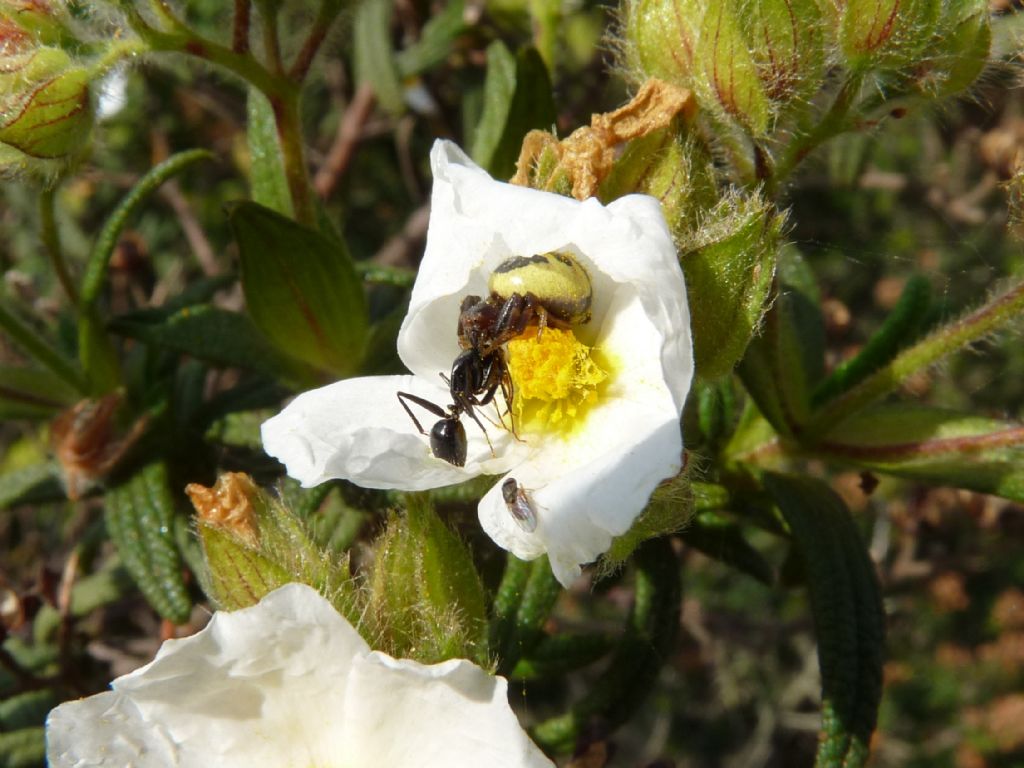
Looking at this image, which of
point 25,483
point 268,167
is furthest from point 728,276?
point 25,483

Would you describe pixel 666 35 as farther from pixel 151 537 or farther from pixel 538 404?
pixel 151 537

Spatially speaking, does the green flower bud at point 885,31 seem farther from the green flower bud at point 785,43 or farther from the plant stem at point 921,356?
the plant stem at point 921,356

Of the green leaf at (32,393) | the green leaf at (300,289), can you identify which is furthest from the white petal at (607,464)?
the green leaf at (32,393)

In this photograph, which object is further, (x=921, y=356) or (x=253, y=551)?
(x=921, y=356)

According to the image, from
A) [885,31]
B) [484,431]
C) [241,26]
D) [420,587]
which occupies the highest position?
[241,26]

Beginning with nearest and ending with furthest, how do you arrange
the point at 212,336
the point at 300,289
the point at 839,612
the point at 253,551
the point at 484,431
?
1. the point at 253,551
2. the point at 484,431
3. the point at 839,612
4. the point at 300,289
5. the point at 212,336

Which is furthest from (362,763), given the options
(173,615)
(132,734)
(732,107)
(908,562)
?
(908,562)

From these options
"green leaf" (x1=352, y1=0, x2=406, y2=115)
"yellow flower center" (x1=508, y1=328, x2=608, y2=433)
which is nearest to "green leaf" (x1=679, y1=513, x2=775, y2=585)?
"yellow flower center" (x1=508, y1=328, x2=608, y2=433)
